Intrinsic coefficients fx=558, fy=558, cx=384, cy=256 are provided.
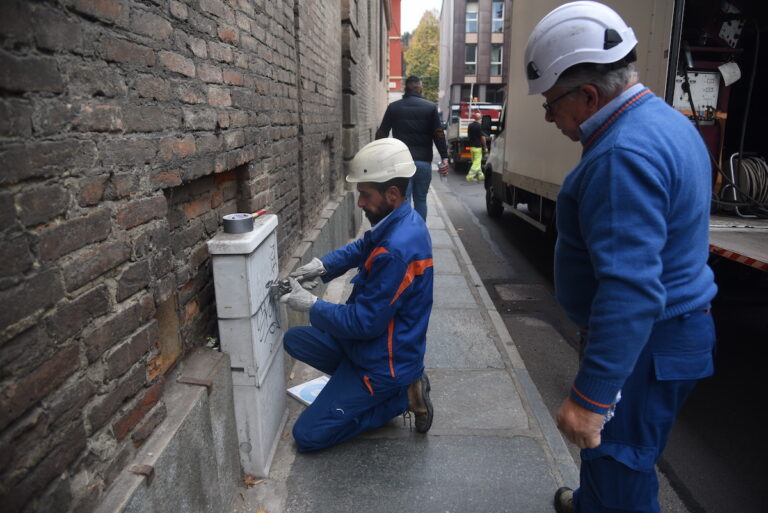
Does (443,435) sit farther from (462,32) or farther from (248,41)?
(462,32)

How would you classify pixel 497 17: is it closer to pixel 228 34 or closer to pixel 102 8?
pixel 228 34

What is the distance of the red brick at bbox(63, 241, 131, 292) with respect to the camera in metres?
1.44

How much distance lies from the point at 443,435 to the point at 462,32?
43667mm

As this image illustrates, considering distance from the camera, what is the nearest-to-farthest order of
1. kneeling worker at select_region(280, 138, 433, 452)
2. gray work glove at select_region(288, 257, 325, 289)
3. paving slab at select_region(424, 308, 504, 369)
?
kneeling worker at select_region(280, 138, 433, 452) < gray work glove at select_region(288, 257, 325, 289) < paving slab at select_region(424, 308, 504, 369)

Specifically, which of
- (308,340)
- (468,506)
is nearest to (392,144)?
(308,340)

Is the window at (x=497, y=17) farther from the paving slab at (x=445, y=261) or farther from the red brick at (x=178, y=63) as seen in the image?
the red brick at (x=178, y=63)

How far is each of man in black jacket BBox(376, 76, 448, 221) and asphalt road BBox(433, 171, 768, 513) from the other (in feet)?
4.35

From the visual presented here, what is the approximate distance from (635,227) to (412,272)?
4.24 ft

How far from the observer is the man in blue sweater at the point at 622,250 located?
5.11 ft

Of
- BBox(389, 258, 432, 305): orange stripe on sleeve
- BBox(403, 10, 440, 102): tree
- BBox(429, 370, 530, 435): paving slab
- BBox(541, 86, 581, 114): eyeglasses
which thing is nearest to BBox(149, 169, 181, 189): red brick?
BBox(389, 258, 432, 305): orange stripe on sleeve

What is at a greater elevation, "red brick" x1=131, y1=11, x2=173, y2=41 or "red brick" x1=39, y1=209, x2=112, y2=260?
Answer: "red brick" x1=131, y1=11, x2=173, y2=41

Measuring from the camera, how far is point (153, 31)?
6.21 ft

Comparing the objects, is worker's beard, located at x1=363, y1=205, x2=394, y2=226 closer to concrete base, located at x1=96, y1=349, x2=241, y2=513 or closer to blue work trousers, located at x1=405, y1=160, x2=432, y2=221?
concrete base, located at x1=96, y1=349, x2=241, y2=513

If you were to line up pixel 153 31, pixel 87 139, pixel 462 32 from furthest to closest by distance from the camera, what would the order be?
pixel 462 32 → pixel 153 31 → pixel 87 139
